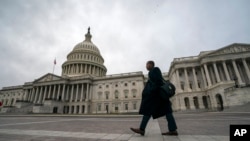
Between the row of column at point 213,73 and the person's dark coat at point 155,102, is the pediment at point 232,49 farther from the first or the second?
the person's dark coat at point 155,102

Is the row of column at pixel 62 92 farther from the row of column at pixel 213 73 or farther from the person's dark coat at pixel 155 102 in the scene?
the person's dark coat at pixel 155 102

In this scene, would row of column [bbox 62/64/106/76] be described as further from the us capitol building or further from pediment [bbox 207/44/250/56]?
pediment [bbox 207/44/250/56]

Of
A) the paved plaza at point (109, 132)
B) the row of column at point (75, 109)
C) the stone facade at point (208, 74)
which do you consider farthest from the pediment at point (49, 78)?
the paved plaza at point (109, 132)

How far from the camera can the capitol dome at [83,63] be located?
211 ft

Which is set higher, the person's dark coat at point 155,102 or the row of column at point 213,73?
the row of column at point 213,73

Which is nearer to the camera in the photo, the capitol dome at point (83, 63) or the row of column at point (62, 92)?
the row of column at point (62, 92)

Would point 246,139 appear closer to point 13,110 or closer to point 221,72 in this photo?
point 221,72

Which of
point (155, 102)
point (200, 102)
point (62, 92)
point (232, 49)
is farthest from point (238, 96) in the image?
point (62, 92)

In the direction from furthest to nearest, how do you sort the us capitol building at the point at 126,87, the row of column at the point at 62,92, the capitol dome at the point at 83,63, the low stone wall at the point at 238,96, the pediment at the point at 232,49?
the capitol dome at the point at 83,63, the row of column at the point at 62,92, the pediment at the point at 232,49, the us capitol building at the point at 126,87, the low stone wall at the point at 238,96

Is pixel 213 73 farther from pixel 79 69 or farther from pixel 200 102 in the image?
pixel 79 69

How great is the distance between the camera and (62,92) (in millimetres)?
51812

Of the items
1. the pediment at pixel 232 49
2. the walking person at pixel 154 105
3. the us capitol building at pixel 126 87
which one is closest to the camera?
the walking person at pixel 154 105

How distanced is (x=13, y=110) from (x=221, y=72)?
2706 inches

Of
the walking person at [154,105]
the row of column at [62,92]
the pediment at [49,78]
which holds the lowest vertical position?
the walking person at [154,105]
